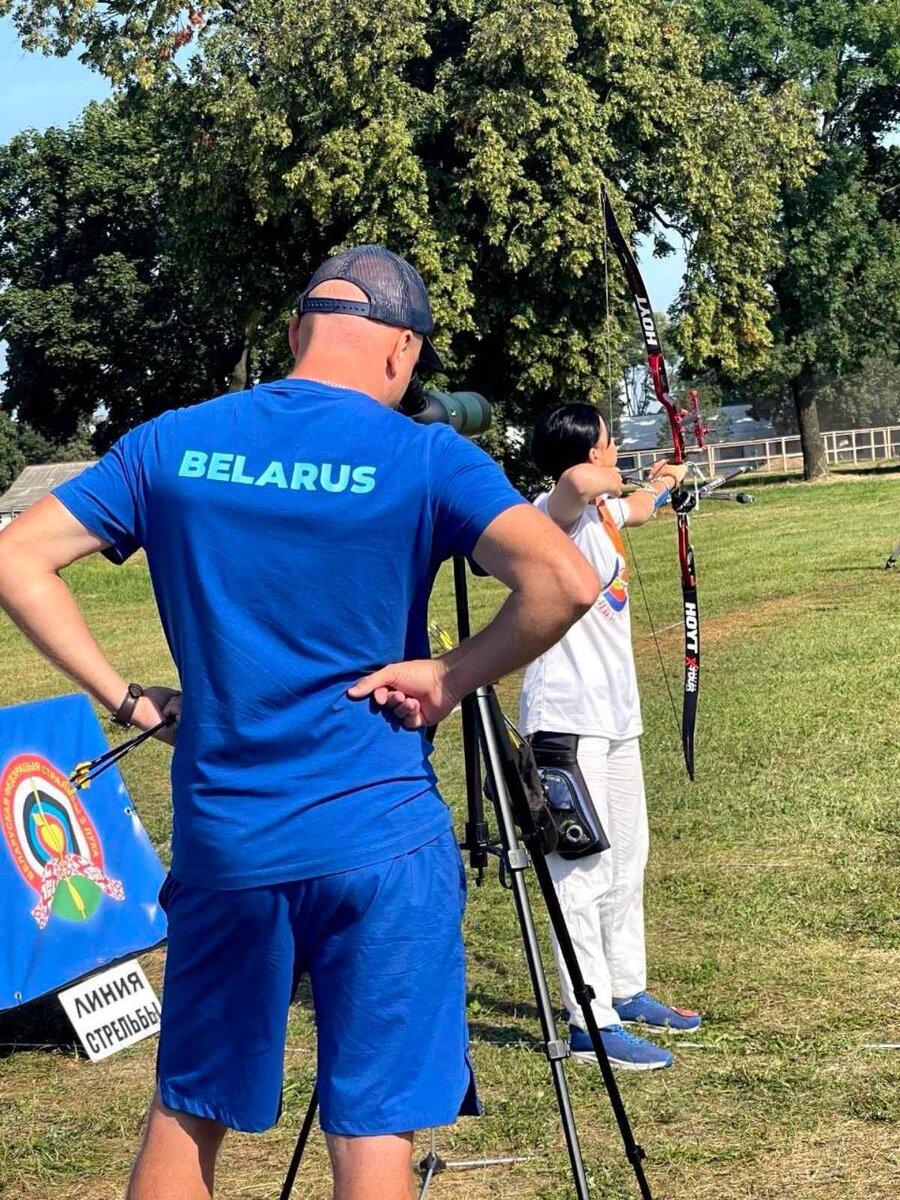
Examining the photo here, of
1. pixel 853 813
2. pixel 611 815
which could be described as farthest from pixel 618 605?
pixel 853 813

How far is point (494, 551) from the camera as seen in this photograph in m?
2.42

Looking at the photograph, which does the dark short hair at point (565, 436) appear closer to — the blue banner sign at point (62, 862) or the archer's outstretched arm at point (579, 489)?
the archer's outstretched arm at point (579, 489)

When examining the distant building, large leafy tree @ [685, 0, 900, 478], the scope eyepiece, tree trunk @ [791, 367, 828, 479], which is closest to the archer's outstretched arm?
the scope eyepiece

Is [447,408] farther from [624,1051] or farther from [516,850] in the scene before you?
[624,1051]

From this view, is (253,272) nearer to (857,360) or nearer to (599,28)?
(599,28)

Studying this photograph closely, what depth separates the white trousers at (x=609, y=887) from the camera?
482 cm

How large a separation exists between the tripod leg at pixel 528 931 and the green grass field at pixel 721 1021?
1213 mm

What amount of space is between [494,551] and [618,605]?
8.64 ft

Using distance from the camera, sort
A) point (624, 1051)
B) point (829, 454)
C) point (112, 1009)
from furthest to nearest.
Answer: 1. point (829, 454)
2. point (112, 1009)
3. point (624, 1051)

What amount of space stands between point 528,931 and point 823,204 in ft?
159

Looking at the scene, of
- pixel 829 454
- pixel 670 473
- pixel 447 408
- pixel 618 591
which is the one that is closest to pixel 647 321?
pixel 670 473

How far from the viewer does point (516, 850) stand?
3.07 meters

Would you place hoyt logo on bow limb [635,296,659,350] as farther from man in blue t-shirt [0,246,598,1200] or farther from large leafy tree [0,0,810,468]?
large leafy tree [0,0,810,468]

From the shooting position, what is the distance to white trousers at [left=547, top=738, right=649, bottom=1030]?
4824mm
